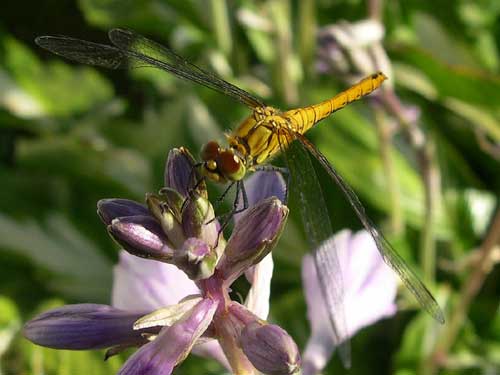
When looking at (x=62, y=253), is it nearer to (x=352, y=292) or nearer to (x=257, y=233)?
(x=352, y=292)

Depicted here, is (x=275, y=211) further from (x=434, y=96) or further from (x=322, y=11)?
(x=322, y=11)

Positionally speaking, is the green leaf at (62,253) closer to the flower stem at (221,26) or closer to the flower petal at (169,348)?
the flower stem at (221,26)

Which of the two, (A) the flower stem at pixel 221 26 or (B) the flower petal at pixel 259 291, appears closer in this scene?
(B) the flower petal at pixel 259 291

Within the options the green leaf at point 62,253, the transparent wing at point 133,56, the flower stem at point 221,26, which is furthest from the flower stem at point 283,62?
the transparent wing at point 133,56

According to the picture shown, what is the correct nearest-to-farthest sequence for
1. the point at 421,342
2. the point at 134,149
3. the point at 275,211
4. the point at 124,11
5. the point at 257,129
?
the point at 275,211, the point at 257,129, the point at 421,342, the point at 134,149, the point at 124,11

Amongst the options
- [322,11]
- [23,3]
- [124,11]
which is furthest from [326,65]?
[23,3]

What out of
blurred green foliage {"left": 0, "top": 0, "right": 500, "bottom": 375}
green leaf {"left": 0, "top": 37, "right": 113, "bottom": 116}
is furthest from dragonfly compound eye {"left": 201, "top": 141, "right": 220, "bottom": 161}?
green leaf {"left": 0, "top": 37, "right": 113, "bottom": 116}
